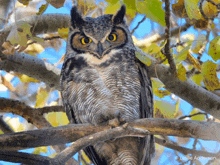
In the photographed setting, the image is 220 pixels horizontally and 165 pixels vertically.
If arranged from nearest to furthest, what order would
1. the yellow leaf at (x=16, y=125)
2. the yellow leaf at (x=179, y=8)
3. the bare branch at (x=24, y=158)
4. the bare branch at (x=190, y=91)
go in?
the bare branch at (x=24, y=158) < the yellow leaf at (x=179, y=8) < the bare branch at (x=190, y=91) < the yellow leaf at (x=16, y=125)

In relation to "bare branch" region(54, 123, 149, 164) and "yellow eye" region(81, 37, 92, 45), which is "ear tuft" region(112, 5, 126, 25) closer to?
"yellow eye" region(81, 37, 92, 45)

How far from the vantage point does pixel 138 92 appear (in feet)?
6.68

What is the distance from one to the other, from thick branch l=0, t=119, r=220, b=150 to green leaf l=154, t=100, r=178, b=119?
583 millimetres

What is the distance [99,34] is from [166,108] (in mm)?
667

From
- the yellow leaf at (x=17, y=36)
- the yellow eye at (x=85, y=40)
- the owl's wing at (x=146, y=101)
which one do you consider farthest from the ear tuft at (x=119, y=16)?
the yellow leaf at (x=17, y=36)

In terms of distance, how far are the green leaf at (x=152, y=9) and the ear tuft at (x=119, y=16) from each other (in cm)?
70

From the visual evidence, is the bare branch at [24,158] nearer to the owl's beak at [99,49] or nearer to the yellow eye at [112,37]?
the owl's beak at [99,49]

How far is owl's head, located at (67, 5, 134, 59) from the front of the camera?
2.08 meters

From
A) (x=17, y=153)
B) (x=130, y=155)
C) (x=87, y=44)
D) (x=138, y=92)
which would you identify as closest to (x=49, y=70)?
(x=87, y=44)

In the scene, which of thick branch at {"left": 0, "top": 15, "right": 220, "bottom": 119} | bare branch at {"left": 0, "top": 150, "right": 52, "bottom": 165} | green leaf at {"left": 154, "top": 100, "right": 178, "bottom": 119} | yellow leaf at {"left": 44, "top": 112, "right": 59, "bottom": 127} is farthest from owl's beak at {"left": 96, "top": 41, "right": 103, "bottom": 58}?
bare branch at {"left": 0, "top": 150, "right": 52, "bottom": 165}

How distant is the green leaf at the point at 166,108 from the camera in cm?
204

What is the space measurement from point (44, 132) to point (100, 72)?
738mm

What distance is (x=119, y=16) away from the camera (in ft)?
7.15

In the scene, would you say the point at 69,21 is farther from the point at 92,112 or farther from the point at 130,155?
the point at 130,155
